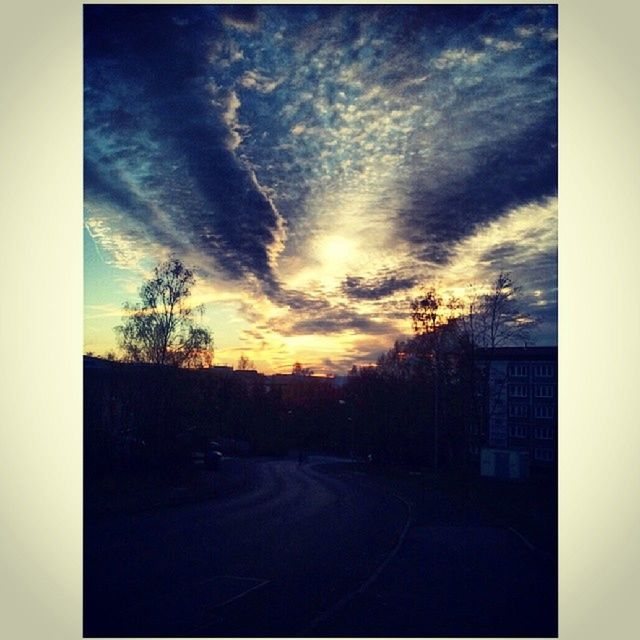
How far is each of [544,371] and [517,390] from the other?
174 inches

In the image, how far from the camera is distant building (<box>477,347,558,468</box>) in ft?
26.7

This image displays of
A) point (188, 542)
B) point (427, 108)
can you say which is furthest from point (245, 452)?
point (427, 108)

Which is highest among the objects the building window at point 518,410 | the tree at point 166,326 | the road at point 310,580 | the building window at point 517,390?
the tree at point 166,326

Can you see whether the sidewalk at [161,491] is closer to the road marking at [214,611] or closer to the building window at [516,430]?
the road marking at [214,611]

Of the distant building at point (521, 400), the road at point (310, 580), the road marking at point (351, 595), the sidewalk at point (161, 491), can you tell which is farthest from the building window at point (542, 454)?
the sidewalk at point (161, 491)

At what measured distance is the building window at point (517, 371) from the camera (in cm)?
1011

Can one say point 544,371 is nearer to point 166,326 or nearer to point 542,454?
point 542,454

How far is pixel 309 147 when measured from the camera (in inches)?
264

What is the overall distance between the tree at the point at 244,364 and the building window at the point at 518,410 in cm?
725
